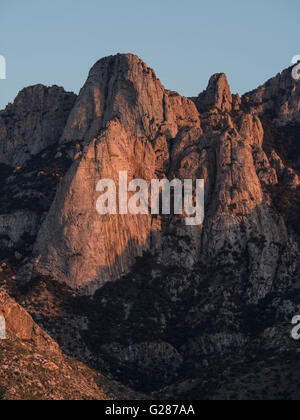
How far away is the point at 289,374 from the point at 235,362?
12.8 m

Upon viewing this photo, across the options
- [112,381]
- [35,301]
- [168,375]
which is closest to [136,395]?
[112,381]

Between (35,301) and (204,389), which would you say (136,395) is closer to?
(204,389)

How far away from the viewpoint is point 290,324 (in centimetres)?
18588

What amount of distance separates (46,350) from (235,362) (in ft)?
97.3

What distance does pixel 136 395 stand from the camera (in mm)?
172000
